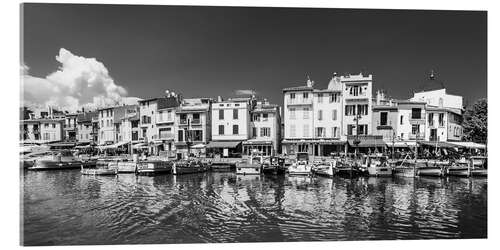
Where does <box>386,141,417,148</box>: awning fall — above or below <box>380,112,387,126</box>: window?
below

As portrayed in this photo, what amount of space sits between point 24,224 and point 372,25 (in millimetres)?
7755

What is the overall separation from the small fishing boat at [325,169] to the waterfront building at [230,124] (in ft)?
21.7

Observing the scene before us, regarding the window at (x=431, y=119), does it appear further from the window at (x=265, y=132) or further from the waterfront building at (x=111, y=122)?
the waterfront building at (x=111, y=122)

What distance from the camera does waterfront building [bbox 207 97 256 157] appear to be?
64.5 feet

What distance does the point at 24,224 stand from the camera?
5.05 meters

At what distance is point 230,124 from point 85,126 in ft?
49.7

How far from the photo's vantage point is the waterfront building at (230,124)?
1966 centimetres

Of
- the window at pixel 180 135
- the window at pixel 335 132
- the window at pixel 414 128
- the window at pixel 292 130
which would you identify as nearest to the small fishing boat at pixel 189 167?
the window at pixel 180 135

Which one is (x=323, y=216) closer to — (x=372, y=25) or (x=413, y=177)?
(x=372, y=25)

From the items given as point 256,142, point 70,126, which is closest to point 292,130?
point 256,142

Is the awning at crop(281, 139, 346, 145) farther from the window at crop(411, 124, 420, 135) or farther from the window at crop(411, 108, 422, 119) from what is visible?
the window at crop(411, 108, 422, 119)

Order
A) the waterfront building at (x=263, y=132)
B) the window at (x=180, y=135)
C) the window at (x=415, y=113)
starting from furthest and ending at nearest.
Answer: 1. the window at (x=180, y=135)
2. the waterfront building at (x=263, y=132)
3. the window at (x=415, y=113)

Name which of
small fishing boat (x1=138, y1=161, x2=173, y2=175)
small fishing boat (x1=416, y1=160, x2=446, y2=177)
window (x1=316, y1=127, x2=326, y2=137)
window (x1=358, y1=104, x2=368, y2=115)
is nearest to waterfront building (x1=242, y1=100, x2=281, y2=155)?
window (x1=316, y1=127, x2=326, y2=137)

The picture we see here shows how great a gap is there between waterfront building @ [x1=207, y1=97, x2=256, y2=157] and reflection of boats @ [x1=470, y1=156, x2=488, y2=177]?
12762mm
